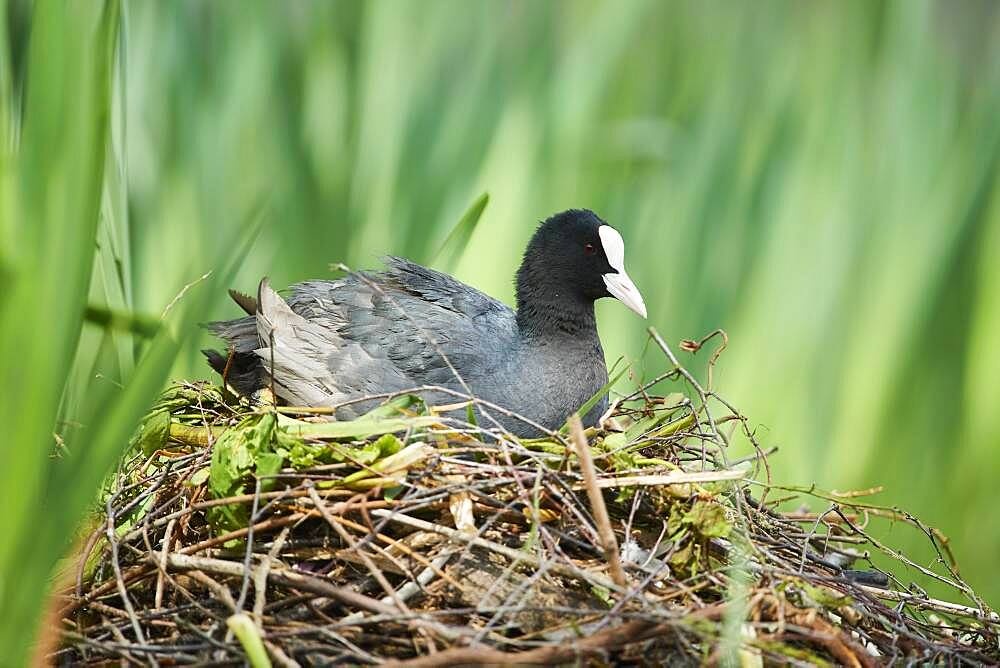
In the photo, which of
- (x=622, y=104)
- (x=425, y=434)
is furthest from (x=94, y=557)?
(x=622, y=104)

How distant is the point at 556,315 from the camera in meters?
2.42

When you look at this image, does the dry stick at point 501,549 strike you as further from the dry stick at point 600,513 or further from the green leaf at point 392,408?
the green leaf at point 392,408

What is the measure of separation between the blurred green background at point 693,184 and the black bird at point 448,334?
35 centimetres

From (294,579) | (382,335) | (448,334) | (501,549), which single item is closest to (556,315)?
(448,334)

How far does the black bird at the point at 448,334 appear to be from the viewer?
2.22m

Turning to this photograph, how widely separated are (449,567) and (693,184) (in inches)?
73.9

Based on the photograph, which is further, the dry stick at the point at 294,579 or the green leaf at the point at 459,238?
the green leaf at the point at 459,238

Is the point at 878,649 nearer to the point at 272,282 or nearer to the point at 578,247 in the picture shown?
the point at 578,247

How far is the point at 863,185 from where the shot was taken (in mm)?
2980

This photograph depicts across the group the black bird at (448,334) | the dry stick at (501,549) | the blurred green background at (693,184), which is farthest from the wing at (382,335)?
the dry stick at (501,549)

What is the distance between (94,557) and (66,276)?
2.34 ft

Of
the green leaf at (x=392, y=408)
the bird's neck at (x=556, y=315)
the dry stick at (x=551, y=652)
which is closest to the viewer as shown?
the dry stick at (x=551, y=652)

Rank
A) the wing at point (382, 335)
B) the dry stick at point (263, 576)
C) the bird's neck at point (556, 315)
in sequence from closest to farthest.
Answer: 1. the dry stick at point (263, 576)
2. the wing at point (382, 335)
3. the bird's neck at point (556, 315)

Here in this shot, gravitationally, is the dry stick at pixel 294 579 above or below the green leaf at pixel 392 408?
below
